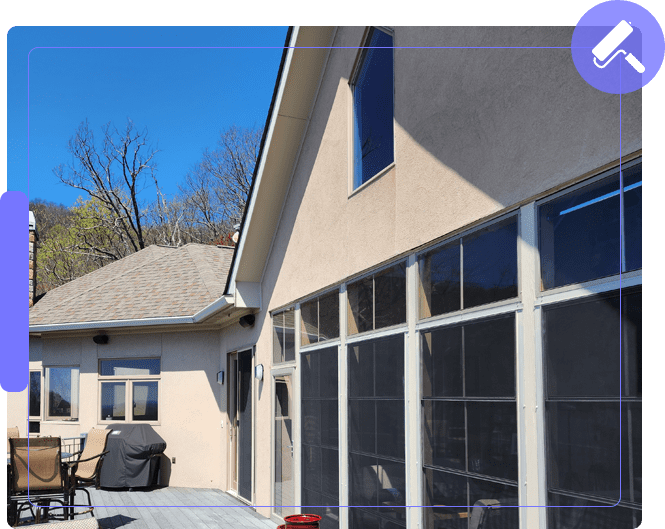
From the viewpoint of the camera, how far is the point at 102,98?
6629mm

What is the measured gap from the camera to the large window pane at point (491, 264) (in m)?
3.78

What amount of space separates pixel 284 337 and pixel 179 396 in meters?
4.85

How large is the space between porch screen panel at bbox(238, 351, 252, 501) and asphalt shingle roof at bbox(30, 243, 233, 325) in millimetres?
1702

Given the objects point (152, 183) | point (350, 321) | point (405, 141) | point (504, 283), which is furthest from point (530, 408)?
point (152, 183)

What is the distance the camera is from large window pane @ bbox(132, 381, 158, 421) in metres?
12.3

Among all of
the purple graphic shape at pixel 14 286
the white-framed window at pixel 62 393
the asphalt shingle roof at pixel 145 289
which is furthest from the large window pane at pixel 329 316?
the white-framed window at pixel 62 393

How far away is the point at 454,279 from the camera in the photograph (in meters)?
4.39

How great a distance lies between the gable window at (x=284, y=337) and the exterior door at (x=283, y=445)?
241 millimetres

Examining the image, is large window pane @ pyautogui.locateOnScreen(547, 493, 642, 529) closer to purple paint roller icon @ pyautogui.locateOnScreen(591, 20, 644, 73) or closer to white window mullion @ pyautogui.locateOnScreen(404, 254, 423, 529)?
white window mullion @ pyautogui.locateOnScreen(404, 254, 423, 529)

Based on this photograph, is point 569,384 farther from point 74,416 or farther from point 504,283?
point 74,416

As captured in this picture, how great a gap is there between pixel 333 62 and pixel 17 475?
18.7 ft

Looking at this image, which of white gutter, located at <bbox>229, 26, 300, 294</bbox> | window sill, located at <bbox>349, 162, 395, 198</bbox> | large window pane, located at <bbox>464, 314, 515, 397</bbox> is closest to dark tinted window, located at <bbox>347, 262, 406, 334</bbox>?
window sill, located at <bbox>349, 162, 395, 198</bbox>

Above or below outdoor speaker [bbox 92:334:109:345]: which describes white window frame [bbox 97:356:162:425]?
below

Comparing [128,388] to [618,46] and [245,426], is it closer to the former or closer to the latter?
[245,426]
